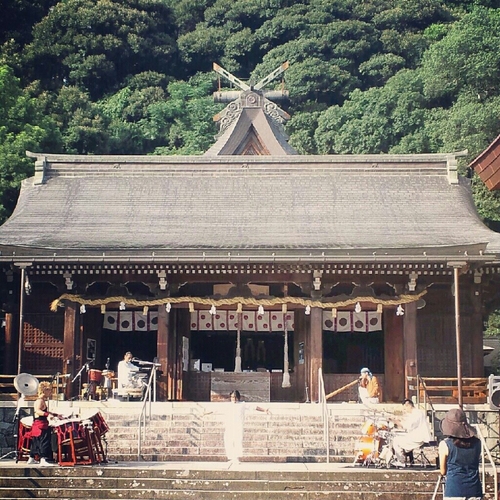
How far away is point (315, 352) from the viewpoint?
69.6 ft

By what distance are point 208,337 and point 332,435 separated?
689 cm

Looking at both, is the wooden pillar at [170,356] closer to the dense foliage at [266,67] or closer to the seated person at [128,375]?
the seated person at [128,375]

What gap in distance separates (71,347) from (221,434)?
16.2ft

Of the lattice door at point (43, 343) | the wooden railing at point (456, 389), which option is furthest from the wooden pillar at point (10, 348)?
the wooden railing at point (456, 389)

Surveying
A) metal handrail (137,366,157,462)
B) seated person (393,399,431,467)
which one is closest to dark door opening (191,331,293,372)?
metal handrail (137,366,157,462)

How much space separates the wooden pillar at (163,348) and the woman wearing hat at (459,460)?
39.8ft

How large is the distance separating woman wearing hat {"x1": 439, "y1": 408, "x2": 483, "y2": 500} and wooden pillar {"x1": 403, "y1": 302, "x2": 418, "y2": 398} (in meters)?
11.0

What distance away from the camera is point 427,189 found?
25672 mm

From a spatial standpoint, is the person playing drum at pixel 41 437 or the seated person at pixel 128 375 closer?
the person playing drum at pixel 41 437

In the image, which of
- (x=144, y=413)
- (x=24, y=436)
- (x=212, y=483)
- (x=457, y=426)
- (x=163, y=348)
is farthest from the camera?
(x=163, y=348)

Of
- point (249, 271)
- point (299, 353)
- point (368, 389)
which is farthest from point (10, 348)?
point (368, 389)

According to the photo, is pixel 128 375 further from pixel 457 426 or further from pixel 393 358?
pixel 457 426

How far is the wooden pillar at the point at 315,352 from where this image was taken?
833 inches

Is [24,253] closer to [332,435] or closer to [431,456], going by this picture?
[332,435]
